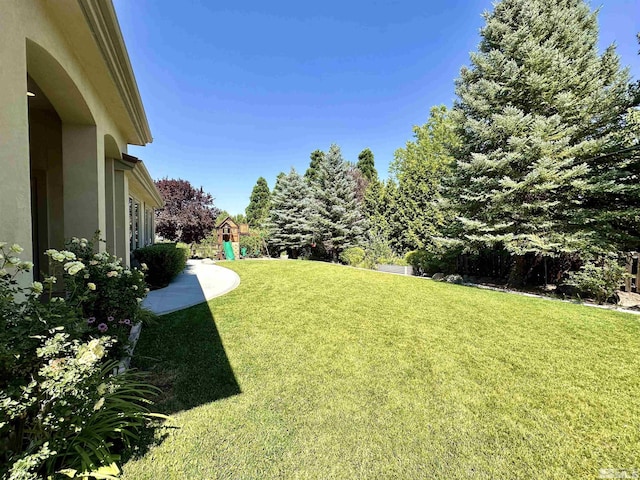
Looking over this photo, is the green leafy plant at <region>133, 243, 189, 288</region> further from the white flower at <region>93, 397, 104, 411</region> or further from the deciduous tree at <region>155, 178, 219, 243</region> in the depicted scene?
the deciduous tree at <region>155, 178, 219, 243</region>

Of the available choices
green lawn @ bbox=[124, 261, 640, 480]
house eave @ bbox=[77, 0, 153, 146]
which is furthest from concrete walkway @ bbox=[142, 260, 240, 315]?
house eave @ bbox=[77, 0, 153, 146]

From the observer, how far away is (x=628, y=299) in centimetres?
790

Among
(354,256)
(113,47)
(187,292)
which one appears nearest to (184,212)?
(354,256)

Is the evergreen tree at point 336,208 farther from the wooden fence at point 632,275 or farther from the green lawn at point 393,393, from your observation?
the green lawn at point 393,393

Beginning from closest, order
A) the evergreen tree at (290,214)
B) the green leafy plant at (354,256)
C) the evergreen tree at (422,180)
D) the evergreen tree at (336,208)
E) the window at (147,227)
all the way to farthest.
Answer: the window at (147,227) → the evergreen tree at (422,180) → the green leafy plant at (354,256) → the evergreen tree at (336,208) → the evergreen tree at (290,214)

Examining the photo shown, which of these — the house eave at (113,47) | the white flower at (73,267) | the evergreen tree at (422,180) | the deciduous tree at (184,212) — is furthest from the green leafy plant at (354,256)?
the white flower at (73,267)

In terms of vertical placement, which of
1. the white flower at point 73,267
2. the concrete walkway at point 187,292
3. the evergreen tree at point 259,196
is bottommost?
the concrete walkway at point 187,292

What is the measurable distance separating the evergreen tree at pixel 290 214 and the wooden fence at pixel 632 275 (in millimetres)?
15964

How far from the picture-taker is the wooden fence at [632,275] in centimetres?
814

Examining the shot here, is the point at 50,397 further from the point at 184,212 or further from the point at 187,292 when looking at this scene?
the point at 184,212

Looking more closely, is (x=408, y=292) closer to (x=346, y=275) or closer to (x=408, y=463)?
(x=346, y=275)

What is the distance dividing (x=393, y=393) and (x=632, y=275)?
31.6 ft

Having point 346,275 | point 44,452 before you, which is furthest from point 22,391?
point 346,275

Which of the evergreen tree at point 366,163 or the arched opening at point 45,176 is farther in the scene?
the evergreen tree at point 366,163
